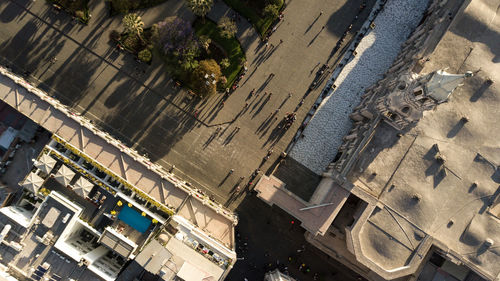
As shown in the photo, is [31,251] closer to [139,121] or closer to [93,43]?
[139,121]

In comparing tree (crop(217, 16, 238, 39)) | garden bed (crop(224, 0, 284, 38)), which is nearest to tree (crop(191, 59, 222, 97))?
tree (crop(217, 16, 238, 39))

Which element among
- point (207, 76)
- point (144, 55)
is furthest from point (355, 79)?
point (144, 55)

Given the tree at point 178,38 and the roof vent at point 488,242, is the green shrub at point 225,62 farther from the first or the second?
the roof vent at point 488,242

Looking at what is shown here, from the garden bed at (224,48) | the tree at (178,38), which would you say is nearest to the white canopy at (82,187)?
the tree at (178,38)

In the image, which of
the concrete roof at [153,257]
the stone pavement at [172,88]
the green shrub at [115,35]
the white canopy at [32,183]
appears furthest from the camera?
the stone pavement at [172,88]

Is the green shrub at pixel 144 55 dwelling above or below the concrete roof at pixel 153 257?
above

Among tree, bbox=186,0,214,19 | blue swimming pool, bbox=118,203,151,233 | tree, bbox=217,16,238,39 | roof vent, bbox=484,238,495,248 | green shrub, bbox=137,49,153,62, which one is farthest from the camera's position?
green shrub, bbox=137,49,153,62

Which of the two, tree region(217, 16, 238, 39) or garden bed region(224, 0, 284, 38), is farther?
garden bed region(224, 0, 284, 38)

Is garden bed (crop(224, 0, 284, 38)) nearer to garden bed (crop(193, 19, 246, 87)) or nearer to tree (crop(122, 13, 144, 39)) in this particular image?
garden bed (crop(193, 19, 246, 87))
